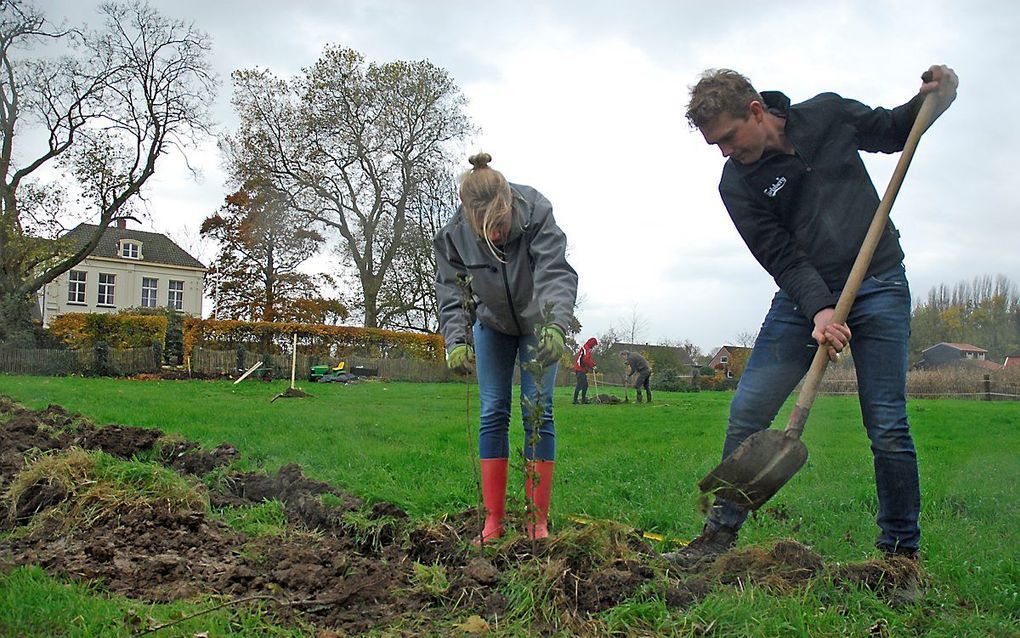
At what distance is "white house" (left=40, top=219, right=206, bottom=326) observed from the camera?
3931 centimetres

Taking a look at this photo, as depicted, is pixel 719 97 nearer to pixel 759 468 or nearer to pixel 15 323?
pixel 759 468

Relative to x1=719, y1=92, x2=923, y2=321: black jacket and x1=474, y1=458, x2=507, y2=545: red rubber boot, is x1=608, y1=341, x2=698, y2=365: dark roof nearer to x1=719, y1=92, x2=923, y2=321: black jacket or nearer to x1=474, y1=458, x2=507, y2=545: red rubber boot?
x1=474, y1=458, x2=507, y2=545: red rubber boot

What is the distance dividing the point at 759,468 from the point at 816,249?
869 mm

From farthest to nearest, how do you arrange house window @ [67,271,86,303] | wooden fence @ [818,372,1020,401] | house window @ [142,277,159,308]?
house window @ [142,277,159,308], house window @ [67,271,86,303], wooden fence @ [818,372,1020,401]

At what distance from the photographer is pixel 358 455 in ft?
18.5

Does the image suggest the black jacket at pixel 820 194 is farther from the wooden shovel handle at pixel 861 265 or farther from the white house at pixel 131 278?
the white house at pixel 131 278

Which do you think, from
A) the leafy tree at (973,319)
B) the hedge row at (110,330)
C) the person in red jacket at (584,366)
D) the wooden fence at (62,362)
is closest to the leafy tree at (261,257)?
the hedge row at (110,330)

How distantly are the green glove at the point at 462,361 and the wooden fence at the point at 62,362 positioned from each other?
20691mm

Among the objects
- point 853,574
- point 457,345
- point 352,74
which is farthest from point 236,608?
point 352,74

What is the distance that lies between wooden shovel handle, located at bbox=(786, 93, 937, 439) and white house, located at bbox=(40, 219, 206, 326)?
40211 mm

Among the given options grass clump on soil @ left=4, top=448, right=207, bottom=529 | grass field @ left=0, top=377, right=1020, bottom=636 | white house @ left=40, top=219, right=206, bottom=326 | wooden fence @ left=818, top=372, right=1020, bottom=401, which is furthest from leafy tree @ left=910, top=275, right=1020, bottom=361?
white house @ left=40, top=219, right=206, bottom=326

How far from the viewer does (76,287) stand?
129ft

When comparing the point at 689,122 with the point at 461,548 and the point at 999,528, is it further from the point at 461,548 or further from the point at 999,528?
the point at 999,528

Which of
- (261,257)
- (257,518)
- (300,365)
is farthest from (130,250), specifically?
(257,518)
